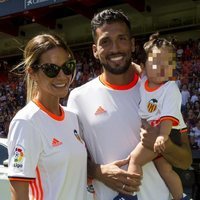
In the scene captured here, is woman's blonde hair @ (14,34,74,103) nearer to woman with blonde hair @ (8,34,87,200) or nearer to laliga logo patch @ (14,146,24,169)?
woman with blonde hair @ (8,34,87,200)

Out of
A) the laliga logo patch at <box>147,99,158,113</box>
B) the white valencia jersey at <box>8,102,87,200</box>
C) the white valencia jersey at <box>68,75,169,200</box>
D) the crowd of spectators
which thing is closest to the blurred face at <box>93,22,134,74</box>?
the white valencia jersey at <box>68,75,169,200</box>

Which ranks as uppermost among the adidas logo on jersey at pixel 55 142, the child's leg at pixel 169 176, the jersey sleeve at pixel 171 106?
the jersey sleeve at pixel 171 106

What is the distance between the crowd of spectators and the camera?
11.5m

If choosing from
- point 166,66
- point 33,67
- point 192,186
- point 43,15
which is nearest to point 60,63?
point 33,67

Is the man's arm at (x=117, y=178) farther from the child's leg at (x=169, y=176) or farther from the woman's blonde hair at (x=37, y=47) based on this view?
the woman's blonde hair at (x=37, y=47)

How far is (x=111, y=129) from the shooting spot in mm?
2619

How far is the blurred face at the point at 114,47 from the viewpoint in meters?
2.66

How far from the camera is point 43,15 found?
21141mm

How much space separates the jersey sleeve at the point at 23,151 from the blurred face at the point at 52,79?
10.3 inches

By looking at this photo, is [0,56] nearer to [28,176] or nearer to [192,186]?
[192,186]

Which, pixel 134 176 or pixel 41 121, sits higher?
pixel 41 121

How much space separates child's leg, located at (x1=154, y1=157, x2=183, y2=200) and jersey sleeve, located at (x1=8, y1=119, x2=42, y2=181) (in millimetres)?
804

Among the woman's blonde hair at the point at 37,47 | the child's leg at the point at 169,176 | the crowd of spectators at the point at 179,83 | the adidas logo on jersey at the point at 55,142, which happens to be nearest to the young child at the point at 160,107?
the child's leg at the point at 169,176

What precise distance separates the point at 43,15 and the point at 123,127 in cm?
1918
